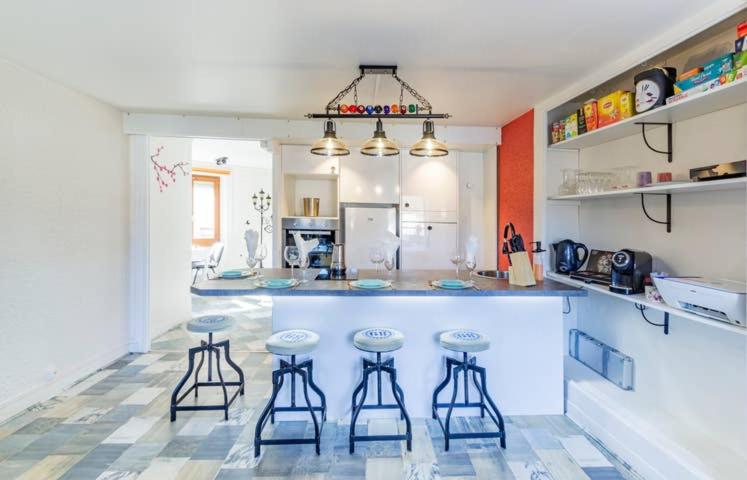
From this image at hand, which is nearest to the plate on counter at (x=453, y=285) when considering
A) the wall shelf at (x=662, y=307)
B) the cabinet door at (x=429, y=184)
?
the wall shelf at (x=662, y=307)

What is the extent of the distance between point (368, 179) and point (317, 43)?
1900mm

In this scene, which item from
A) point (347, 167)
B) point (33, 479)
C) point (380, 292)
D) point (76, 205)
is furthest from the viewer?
point (347, 167)

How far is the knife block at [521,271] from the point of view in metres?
2.16

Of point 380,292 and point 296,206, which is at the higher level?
point 296,206

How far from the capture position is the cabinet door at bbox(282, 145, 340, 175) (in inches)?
146

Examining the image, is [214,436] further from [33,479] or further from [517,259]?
[517,259]

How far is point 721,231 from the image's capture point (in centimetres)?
177

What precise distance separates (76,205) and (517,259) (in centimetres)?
333

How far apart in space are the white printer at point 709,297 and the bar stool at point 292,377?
1.85m

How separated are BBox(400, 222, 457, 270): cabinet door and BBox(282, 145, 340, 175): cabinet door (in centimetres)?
107

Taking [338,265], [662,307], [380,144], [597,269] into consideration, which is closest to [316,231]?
[338,265]

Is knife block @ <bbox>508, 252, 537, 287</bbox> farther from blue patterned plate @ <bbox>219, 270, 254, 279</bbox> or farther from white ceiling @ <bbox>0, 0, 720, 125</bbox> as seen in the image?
blue patterned plate @ <bbox>219, 270, 254, 279</bbox>

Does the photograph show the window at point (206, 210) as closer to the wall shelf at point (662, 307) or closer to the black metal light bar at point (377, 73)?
the black metal light bar at point (377, 73)

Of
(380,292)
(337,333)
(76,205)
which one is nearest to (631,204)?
(380,292)
